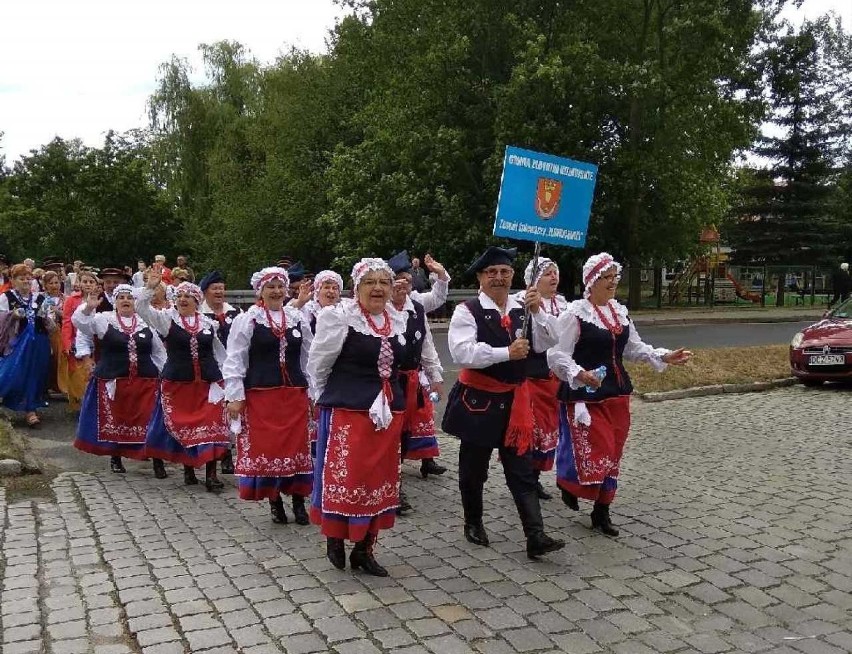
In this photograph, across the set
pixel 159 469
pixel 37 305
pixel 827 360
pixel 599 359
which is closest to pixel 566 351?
pixel 599 359

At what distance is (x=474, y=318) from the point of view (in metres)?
5.36

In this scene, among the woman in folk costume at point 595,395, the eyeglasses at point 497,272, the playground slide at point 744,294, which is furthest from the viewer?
the playground slide at point 744,294

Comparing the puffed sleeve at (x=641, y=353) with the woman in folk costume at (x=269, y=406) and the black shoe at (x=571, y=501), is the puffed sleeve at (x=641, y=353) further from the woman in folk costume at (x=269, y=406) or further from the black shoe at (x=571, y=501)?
the woman in folk costume at (x=269, y=406)

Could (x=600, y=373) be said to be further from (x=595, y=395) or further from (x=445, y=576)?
(x=445, y=576)

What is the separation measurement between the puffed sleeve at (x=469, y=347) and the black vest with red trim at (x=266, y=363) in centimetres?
160

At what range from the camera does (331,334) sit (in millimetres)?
5074

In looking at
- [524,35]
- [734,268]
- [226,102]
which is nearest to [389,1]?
[524,35]

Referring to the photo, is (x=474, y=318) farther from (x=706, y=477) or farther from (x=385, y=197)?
(x=385, y=197)

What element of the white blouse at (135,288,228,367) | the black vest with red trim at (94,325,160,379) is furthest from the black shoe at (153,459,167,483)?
the white blouse at (135,288,228,367)

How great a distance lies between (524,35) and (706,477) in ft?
63.3

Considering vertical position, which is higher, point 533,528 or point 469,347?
point 469,347

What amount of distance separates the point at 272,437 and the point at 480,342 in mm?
1959

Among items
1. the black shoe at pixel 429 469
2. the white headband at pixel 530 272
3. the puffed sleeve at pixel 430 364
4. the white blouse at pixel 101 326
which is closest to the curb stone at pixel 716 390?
the black shoe at pixel 429 469

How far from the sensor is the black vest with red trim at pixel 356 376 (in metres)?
5.08
